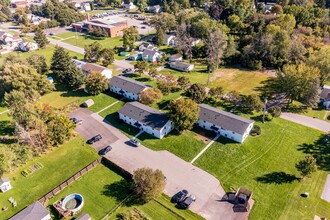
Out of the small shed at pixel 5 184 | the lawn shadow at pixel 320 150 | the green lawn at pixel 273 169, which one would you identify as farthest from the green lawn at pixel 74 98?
the lawn shadow at pixel 320 150

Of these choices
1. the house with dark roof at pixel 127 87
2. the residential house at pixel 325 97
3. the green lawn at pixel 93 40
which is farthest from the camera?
the green lawn at pixel 93 40

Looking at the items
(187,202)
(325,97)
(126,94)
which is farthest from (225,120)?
(325,97)

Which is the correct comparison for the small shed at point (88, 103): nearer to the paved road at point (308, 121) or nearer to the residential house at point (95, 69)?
the residential house at point (95, 69)

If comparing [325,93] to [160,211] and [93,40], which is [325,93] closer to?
[160,211]

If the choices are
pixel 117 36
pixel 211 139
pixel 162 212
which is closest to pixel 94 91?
pixel 211 139

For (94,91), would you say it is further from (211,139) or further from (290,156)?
(290,156)

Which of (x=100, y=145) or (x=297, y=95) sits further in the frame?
(x=297, y=95)
